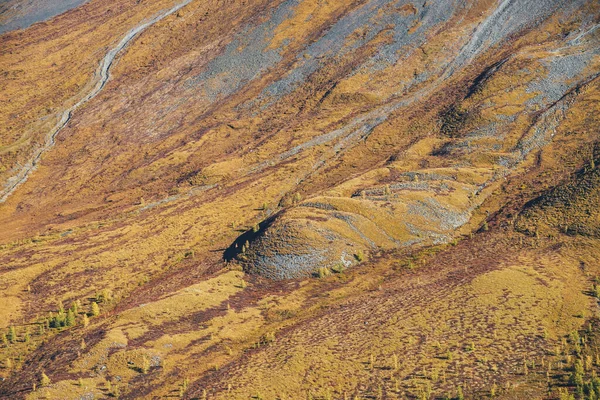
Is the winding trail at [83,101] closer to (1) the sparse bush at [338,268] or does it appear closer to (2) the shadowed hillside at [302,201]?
(2) the shadowed hillside at [302,201]

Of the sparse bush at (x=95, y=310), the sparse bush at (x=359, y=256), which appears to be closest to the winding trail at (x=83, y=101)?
the sparse bush at (x=95, y=310)

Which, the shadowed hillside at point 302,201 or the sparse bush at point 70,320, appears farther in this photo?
the sparse bush at point 70,320

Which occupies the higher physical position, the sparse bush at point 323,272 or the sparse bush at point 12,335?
the sparse bush at point 12,335

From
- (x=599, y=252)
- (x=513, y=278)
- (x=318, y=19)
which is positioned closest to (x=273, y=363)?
(x=513, y=278)

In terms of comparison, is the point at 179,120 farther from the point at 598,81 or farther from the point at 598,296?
the point at 598,296

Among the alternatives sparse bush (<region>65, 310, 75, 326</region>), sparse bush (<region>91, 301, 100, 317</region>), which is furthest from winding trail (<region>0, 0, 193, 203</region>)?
sparse bush (<region>65, 310, 75, 326</region>)

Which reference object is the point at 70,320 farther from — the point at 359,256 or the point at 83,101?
the point at 83,101
